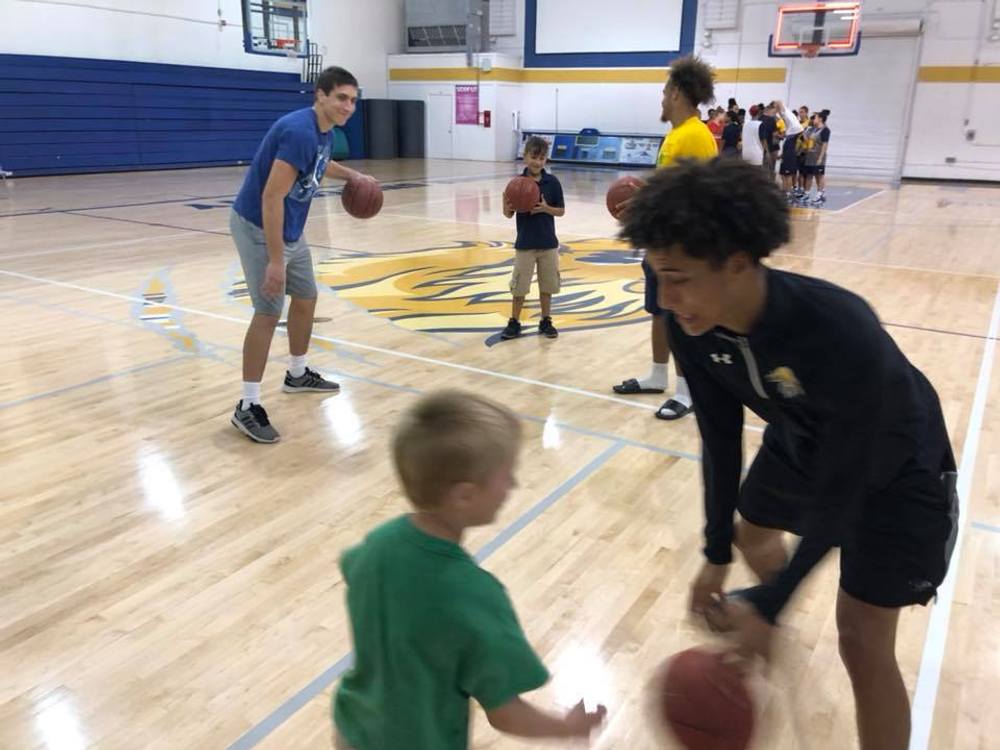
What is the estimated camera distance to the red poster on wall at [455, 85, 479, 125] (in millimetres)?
26312

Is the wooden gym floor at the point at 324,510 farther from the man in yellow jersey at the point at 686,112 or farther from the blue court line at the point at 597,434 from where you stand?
the man in yellow jersey at the point at 686,112

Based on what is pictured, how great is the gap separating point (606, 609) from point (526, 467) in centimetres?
125

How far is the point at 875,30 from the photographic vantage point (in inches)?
823

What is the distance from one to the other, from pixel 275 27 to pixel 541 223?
18.2 m

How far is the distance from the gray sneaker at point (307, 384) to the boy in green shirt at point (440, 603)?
3.81 metres

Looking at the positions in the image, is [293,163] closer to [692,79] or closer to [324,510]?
[324,510]


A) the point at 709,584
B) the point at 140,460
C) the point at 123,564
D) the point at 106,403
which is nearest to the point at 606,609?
the point at 709,584

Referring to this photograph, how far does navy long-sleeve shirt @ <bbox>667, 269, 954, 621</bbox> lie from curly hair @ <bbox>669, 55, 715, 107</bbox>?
9.62 ft

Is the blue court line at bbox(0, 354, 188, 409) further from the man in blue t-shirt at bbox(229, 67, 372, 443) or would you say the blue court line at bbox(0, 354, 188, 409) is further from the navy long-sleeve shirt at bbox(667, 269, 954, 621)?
the navy long-sleeve shirt at bbox(667, 269, 954, 621)

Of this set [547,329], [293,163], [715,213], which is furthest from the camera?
[547,329]

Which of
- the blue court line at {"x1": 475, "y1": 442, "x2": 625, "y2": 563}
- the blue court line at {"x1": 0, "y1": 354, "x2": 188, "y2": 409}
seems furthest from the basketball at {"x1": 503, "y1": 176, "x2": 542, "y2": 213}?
the blue court line at {"x1": 0, "y1": 354, "x2": 188, "y2": 409}

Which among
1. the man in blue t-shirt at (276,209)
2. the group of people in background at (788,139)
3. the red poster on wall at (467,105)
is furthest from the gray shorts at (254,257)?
the red poster on wall at (467,105)

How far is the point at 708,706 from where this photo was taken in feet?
5.78

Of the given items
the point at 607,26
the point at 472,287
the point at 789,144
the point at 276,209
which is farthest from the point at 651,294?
the point at 607,26
